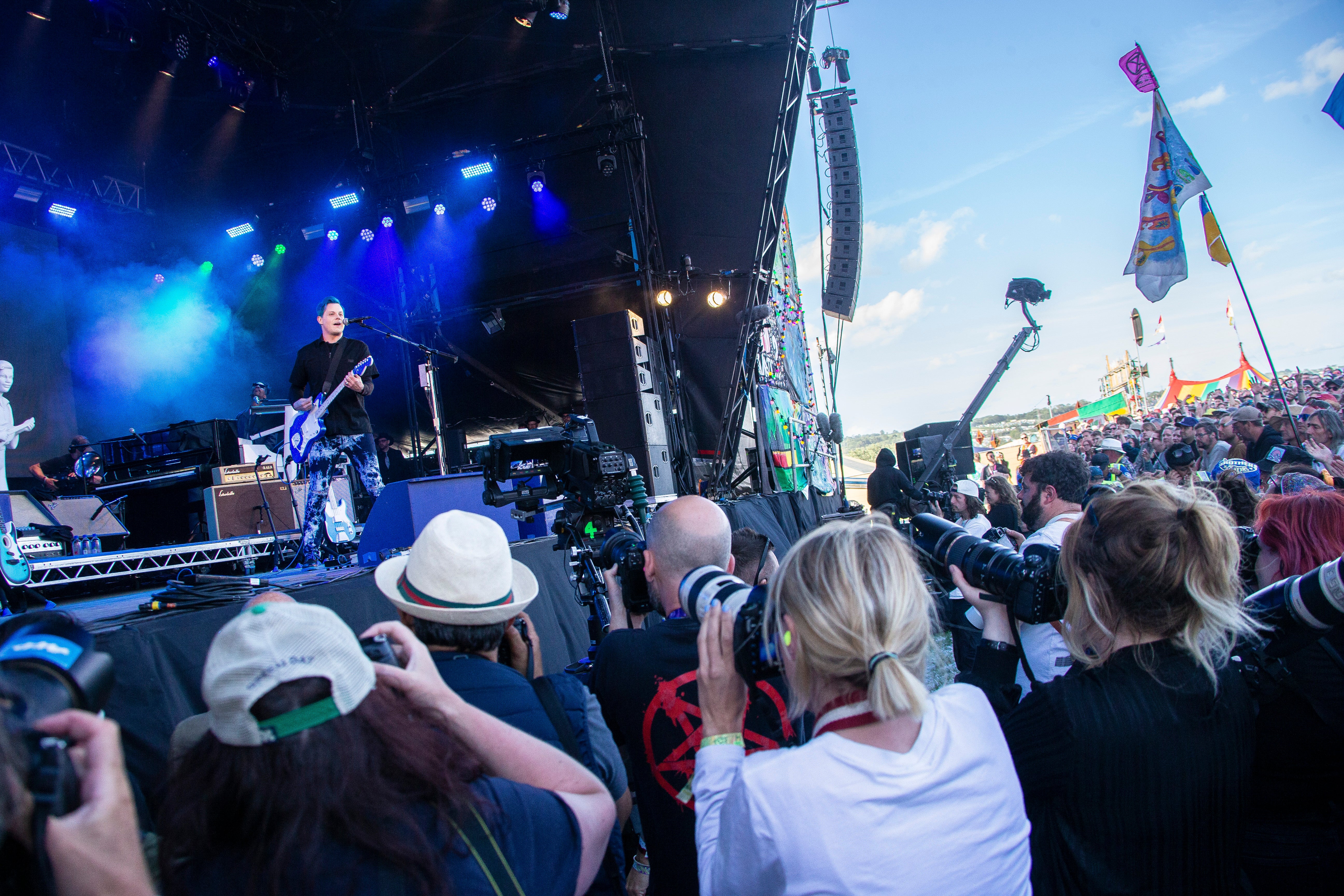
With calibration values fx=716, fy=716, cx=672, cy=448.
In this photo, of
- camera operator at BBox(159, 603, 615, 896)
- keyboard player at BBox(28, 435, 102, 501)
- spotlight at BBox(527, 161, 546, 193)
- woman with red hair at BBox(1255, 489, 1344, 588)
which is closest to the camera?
camera operator at BBox(159, 603, 615, 896)

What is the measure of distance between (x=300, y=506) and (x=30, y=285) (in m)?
6.15

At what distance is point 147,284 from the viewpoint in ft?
32.4

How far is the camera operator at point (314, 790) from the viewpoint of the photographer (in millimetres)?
812

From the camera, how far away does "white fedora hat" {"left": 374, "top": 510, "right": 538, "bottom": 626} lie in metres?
1.38

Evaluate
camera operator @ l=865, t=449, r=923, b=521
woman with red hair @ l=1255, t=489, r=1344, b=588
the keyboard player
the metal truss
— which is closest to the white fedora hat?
woman with red hair @ l=1255, t=489, r=1344, b=588

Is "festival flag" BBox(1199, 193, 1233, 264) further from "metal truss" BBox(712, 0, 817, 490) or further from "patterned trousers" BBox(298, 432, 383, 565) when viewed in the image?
"patterned trousers" BBox(298, 432, 383, 565)

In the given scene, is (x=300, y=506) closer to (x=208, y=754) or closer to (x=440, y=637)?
(x=440, y=637)

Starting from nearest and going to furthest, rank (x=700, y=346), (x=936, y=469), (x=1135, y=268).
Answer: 1. (x=1135, y=268)
2. (x=936, y=469)
3. (x=700, y=346)

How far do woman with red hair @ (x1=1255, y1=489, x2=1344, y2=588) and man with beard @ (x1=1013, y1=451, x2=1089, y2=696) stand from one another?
1.42 ft

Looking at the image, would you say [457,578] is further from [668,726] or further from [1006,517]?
[1006,517]

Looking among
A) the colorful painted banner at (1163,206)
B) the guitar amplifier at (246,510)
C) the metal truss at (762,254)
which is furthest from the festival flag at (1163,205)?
the guitar amplifier at (246,510)

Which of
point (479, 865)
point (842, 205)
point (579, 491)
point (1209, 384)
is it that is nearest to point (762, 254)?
point (842, 205)

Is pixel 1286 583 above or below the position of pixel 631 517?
below

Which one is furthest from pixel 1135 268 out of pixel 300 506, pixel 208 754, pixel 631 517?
pixel 300 506
